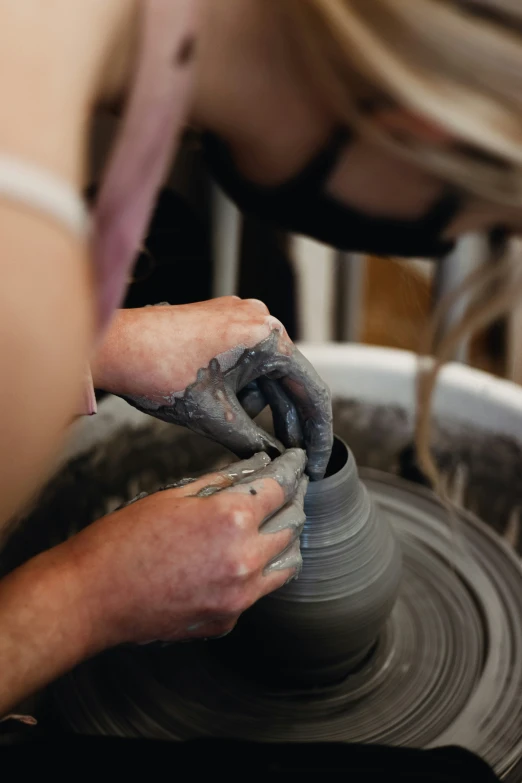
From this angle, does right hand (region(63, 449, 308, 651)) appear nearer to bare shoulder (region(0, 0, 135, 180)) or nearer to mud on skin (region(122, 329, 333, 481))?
mud on skin (region(122, 329, 333, 481))

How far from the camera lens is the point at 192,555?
29.9 inches

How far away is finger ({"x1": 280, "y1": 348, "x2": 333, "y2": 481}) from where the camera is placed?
2.82 ft

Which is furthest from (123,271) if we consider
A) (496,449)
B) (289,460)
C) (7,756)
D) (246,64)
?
(496,449)

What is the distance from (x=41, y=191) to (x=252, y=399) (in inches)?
19.9

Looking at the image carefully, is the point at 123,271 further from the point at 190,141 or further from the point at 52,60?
the point at 190,141

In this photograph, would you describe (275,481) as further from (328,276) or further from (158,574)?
(328,276)

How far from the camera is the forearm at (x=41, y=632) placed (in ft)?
2.55

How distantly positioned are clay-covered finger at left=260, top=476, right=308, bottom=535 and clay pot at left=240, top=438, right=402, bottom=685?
42 mm

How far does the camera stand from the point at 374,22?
0.46 metres

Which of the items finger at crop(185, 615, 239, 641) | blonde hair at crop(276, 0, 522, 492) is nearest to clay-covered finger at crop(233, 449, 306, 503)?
finger at crop(185, 615, 239, 641)

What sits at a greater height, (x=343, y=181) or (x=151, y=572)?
(x=343, y=181)

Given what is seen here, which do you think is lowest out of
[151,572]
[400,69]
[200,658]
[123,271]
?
[200,658]

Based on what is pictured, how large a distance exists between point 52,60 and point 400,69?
219 mm

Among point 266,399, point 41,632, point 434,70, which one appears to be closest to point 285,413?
point 266,399
